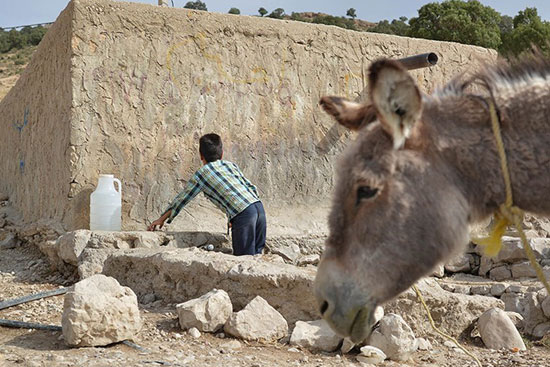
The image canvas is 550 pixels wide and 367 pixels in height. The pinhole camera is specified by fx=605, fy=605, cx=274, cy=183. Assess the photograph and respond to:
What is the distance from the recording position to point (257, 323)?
417 centimetres

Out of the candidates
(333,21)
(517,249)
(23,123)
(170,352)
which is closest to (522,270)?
(517,249)

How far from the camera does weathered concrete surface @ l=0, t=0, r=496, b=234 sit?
6.36m

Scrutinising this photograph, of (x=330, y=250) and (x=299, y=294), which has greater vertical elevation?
(x=330, y=250)

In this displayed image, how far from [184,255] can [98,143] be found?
198 centimetres

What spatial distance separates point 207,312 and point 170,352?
1.49 ft

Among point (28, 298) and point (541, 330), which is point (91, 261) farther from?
point (541, 330)

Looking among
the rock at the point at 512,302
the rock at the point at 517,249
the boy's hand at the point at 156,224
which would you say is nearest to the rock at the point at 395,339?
the rock at the point at 512,302

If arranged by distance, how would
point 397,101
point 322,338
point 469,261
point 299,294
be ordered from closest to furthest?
1. point 397,101
2. point 322,338
3. point 299,294
4. point 469,261

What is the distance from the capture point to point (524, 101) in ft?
6.80

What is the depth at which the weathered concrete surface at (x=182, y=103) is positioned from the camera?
6.36m

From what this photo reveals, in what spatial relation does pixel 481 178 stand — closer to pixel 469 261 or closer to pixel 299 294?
pixel 299 294

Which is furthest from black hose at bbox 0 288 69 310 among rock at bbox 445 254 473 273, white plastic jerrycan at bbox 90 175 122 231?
rock at bbox 445 254 473 273

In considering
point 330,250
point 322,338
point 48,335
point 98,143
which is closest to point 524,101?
point 330,250

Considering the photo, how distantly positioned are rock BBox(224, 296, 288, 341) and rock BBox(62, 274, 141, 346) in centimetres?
65
